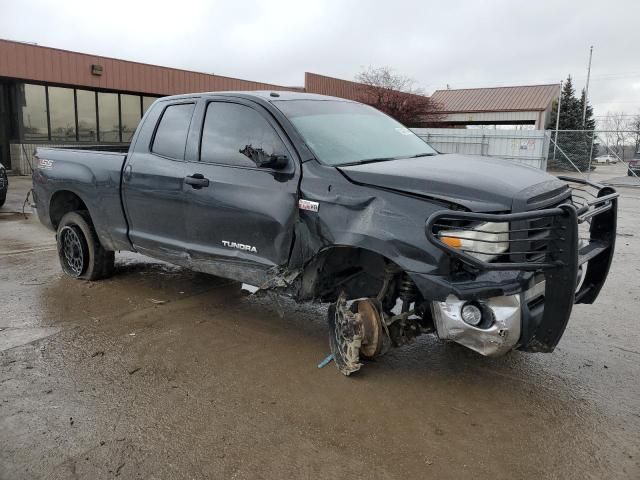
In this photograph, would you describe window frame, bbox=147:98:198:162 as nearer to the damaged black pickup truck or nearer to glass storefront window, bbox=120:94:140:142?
the damaged black pickup truck

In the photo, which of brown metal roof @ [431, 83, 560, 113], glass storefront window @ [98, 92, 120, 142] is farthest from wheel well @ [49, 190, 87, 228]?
brown metal roof @ [431, 83, 560, 113]

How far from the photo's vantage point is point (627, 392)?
3561mm

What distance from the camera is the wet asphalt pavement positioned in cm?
281

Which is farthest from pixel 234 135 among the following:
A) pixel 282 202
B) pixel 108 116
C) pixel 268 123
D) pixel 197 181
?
pixel 108 116

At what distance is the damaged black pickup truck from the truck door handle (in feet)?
0.04

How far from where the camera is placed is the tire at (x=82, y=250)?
228 inches

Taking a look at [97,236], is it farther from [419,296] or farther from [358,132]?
[419,296]

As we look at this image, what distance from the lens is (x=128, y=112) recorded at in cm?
2270

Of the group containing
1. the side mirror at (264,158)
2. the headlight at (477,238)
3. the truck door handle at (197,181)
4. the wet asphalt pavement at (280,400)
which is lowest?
the wet asphalt pavement at (280,400)

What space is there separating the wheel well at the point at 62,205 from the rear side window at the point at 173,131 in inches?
64.6

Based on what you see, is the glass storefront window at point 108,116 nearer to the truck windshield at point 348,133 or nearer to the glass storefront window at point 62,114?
the glass storefront window at point 62,114

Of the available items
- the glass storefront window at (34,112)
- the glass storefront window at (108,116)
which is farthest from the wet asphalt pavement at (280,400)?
the glass storefront window at (108,116)

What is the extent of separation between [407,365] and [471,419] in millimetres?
793

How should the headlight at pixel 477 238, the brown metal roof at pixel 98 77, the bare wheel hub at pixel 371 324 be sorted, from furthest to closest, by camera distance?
the brown metal roof at pixel 98 77
the bare wheel hub at pixel 371 324
the headlight at pixel 477 238
